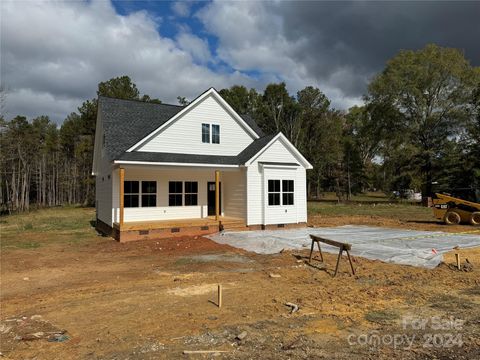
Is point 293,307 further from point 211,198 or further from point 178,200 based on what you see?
point 211,198

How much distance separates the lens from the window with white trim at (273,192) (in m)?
17.5

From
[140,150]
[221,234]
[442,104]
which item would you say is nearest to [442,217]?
[221,234]

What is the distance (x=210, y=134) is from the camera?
1803 cm

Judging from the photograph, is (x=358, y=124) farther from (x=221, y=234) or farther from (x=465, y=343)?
(x=465, y=343)


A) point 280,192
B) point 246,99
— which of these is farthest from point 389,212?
point 246,99

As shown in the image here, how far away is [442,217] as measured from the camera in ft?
61.9

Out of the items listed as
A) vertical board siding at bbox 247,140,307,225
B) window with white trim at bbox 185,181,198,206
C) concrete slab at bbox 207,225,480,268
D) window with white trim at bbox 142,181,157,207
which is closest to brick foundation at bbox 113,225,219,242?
concrete slab at bbox 207,225,480,268

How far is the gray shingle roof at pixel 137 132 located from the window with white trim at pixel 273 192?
1788 mm

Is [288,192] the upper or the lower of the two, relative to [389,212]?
upper

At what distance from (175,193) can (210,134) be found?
11.5ft

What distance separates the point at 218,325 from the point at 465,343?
3266mm

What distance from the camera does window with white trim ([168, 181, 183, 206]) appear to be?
717 inches

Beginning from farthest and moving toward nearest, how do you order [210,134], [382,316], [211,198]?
[211,198] < [210,134] < [382,316]

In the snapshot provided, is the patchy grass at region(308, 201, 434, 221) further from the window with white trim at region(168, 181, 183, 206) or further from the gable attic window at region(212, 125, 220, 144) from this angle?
the window with white trim at region(168, 181, 183, 206)
